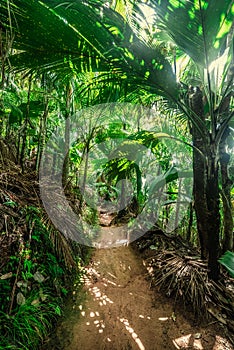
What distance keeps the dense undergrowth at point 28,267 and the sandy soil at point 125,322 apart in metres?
0.20

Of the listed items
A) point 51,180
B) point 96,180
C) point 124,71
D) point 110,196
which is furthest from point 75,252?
point 96,180

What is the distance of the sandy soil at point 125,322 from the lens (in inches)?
78.3

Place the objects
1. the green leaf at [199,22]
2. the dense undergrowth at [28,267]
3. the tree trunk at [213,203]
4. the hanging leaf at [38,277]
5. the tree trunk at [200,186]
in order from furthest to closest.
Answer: the tree trunk at [200,186] < the hanging leaf at [38,277] < the tree trunk at [213,203] < the dense undergrowth at [28,267] < the green leaf at [199,22]

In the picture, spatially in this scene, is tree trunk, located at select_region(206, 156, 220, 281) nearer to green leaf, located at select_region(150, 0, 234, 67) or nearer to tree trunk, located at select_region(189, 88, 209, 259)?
tree trunk, located at select_region(189, 88, 209, 259)

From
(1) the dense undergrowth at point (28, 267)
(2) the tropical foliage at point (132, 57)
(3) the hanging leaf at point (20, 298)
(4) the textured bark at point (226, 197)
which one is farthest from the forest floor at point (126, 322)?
(4) the textured bark at point (226, 197)

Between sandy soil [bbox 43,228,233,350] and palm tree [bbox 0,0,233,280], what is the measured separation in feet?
2.08

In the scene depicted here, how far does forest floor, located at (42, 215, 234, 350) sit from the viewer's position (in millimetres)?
1988

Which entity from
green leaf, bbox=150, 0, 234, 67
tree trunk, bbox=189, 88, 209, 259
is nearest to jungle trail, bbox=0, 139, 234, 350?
tree trunk, bbox=189, 88, 209, 259

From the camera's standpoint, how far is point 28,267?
7.19ft

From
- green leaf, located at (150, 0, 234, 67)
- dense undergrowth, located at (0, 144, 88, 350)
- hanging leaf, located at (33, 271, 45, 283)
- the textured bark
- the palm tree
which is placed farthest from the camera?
the textured bark

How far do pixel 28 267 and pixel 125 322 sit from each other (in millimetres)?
1183

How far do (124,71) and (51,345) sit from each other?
8.83 ft

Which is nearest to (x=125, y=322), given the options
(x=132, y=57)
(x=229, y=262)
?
(x=229, y=262)

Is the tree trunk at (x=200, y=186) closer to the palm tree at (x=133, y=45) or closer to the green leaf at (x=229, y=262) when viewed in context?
the palm tree at (x=133, y=45)
